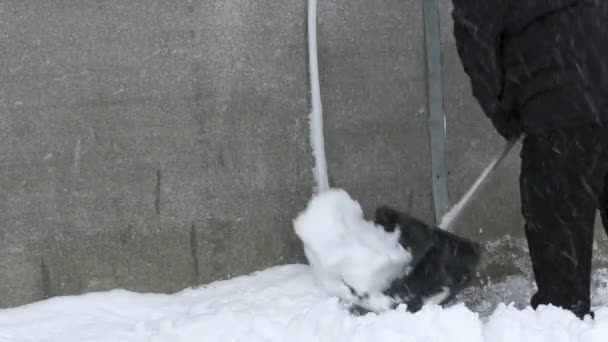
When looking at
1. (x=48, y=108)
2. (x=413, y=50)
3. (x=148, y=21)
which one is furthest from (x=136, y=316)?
(x=413, y=50)

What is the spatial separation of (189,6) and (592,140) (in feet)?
6.02

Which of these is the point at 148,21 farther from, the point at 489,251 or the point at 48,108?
the point at 489,251

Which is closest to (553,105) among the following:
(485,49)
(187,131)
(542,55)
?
(542,55)

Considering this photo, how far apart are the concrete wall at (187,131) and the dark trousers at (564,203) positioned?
2.88ft

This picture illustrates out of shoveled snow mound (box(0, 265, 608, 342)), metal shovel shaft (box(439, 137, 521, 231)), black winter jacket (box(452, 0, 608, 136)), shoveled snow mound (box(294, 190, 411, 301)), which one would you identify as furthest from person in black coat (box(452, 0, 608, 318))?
metal shovel shaft (box(439, 137, 521, 231))

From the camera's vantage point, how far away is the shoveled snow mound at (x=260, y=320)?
113 inches

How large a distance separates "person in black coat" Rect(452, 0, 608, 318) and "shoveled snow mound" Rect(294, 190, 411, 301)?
61cm

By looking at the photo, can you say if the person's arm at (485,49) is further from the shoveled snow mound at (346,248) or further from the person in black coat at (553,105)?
the shoveled snow mound at (346,248)

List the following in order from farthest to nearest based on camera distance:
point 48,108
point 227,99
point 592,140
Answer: point 227,99
point 48,108
point 592,140

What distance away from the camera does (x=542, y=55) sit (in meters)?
2.97

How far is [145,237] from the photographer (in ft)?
11.2

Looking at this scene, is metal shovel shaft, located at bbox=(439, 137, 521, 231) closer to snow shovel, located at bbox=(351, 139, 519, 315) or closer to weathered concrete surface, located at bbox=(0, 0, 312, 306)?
snow shovel, located at bbox=(351, 139, 519, 315)

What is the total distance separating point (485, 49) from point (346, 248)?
41.3 inches

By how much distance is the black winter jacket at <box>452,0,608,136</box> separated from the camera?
2902mm
